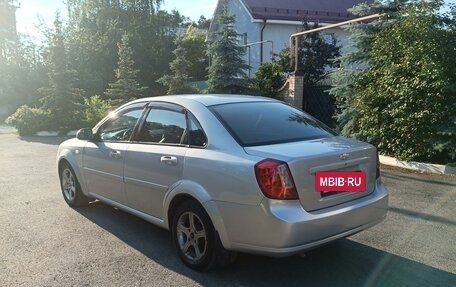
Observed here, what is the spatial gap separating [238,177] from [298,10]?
72.5 ft

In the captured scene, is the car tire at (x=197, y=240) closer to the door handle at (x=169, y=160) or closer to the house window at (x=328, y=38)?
the door handle at (x=169, y=160)

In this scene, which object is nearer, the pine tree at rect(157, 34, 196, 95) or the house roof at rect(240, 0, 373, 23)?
the pine tree at rect(157, 34, 196, 95)

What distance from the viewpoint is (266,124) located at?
4289mm

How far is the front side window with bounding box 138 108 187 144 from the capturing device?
438 cm

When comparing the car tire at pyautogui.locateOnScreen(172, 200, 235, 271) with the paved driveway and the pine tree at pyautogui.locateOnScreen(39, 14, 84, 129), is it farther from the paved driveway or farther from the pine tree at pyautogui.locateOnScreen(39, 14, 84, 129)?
the pine tree at pyautogui.locateOnScreen(39, 14, 84, 129)

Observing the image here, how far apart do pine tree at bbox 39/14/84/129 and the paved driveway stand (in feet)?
36.0

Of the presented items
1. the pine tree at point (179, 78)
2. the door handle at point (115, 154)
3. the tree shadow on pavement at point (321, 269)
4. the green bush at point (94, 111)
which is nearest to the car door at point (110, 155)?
the door handle at point (115, 154)

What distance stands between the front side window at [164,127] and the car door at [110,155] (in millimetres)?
246

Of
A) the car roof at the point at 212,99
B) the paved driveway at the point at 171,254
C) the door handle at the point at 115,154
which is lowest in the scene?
the paved driveway at the point at 171,254

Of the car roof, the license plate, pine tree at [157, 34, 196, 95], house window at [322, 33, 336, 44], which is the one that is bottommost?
the license plate

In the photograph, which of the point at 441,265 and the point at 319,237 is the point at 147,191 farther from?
the point at 441,265

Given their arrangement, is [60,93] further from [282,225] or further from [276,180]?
[282,225]

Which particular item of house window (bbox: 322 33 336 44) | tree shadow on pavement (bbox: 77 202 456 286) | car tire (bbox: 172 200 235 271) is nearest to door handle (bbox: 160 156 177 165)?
car tire (bbox: 172 200 235 271)

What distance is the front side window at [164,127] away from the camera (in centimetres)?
438
